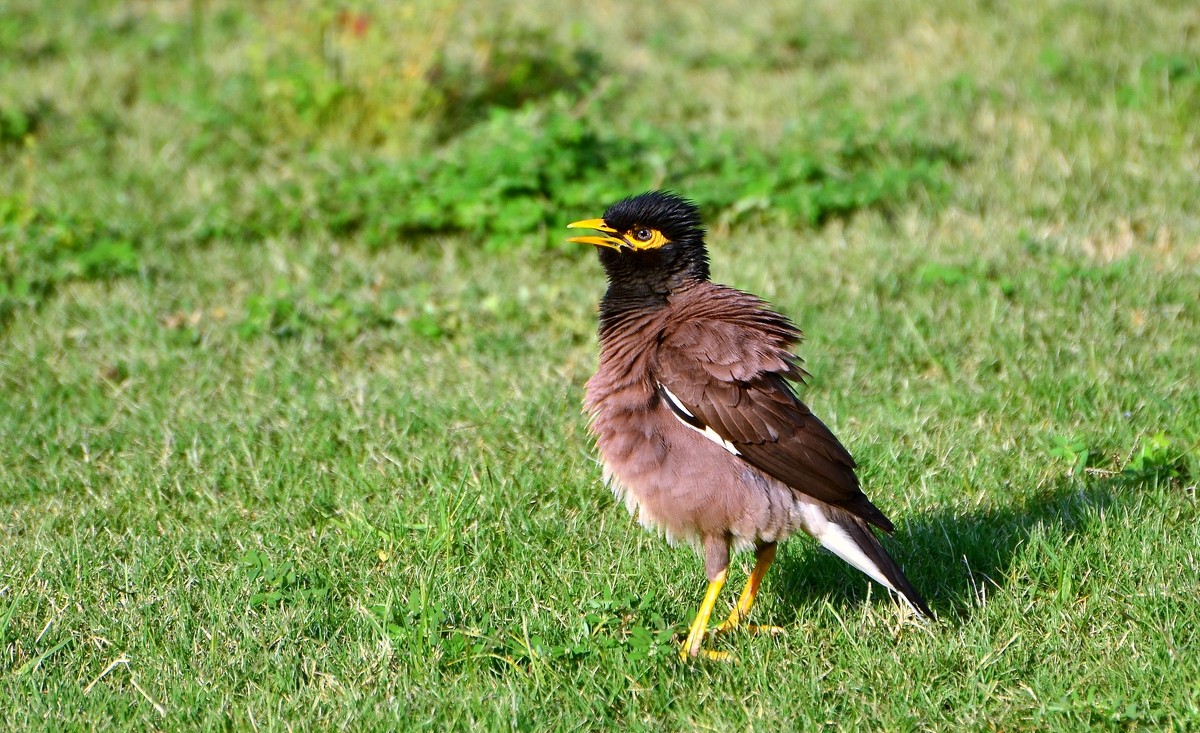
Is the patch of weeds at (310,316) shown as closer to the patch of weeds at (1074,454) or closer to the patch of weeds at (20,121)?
the patch of weeds at (20,121)

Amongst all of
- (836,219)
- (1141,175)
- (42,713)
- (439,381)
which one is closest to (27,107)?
(439,381)

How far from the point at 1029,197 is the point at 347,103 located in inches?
196

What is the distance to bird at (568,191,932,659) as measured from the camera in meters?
4.29

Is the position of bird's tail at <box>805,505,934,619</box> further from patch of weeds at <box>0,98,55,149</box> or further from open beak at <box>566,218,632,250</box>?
patch of weeds at <box>0,98,55,149</box>

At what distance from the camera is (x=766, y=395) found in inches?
172

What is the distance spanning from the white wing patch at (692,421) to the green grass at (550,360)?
0.65 meters

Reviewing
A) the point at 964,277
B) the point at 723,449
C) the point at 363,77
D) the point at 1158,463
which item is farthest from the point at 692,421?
the point at 363,77

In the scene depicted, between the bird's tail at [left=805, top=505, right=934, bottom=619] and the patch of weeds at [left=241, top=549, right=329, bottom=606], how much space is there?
1.85 meters

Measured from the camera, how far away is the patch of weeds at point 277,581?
14.6 feet

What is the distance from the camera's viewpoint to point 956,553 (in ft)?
15.4

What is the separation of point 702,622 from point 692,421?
730mm

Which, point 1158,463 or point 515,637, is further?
point 1158,463

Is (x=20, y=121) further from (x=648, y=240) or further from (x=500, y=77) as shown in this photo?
(x=648, y=240)

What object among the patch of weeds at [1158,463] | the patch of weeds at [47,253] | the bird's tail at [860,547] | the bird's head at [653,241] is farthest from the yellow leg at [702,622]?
the patch of weeds at [47,253]
